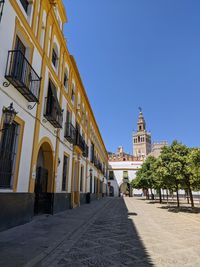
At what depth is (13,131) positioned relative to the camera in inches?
298

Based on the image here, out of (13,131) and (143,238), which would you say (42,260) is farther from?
(13,131)

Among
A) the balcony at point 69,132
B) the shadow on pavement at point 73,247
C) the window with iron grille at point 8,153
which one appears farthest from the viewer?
the balcony at point 69,132

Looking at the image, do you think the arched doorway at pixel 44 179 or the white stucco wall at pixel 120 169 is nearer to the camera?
the arched doorway at pixel 44 179

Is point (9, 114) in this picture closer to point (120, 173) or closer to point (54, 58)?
point (54, 58)

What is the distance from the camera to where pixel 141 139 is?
118375 millimetres

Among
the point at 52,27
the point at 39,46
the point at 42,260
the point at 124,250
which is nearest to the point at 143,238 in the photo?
the point at 124,250

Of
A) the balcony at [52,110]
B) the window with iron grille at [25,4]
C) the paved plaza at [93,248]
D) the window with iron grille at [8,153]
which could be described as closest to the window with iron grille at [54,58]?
the balcony at [52,110]

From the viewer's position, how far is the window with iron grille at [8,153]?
6800mm

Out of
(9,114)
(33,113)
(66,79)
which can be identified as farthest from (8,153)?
(66,79)

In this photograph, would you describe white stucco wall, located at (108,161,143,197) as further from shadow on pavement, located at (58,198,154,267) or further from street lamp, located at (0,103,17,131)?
street lamp, located at (0,103,17,131)

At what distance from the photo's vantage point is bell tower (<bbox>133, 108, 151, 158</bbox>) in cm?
11656

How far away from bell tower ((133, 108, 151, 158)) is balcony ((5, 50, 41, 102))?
4325 inches

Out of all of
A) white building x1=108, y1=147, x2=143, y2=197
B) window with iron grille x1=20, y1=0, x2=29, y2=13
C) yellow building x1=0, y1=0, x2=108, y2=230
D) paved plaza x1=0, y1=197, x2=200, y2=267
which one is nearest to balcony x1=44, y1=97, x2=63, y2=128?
yellow building x1=0, y1=0, x2=108, y2=230

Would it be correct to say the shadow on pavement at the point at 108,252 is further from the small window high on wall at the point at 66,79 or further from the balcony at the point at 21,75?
the small window high on wall at the point at 66,79
